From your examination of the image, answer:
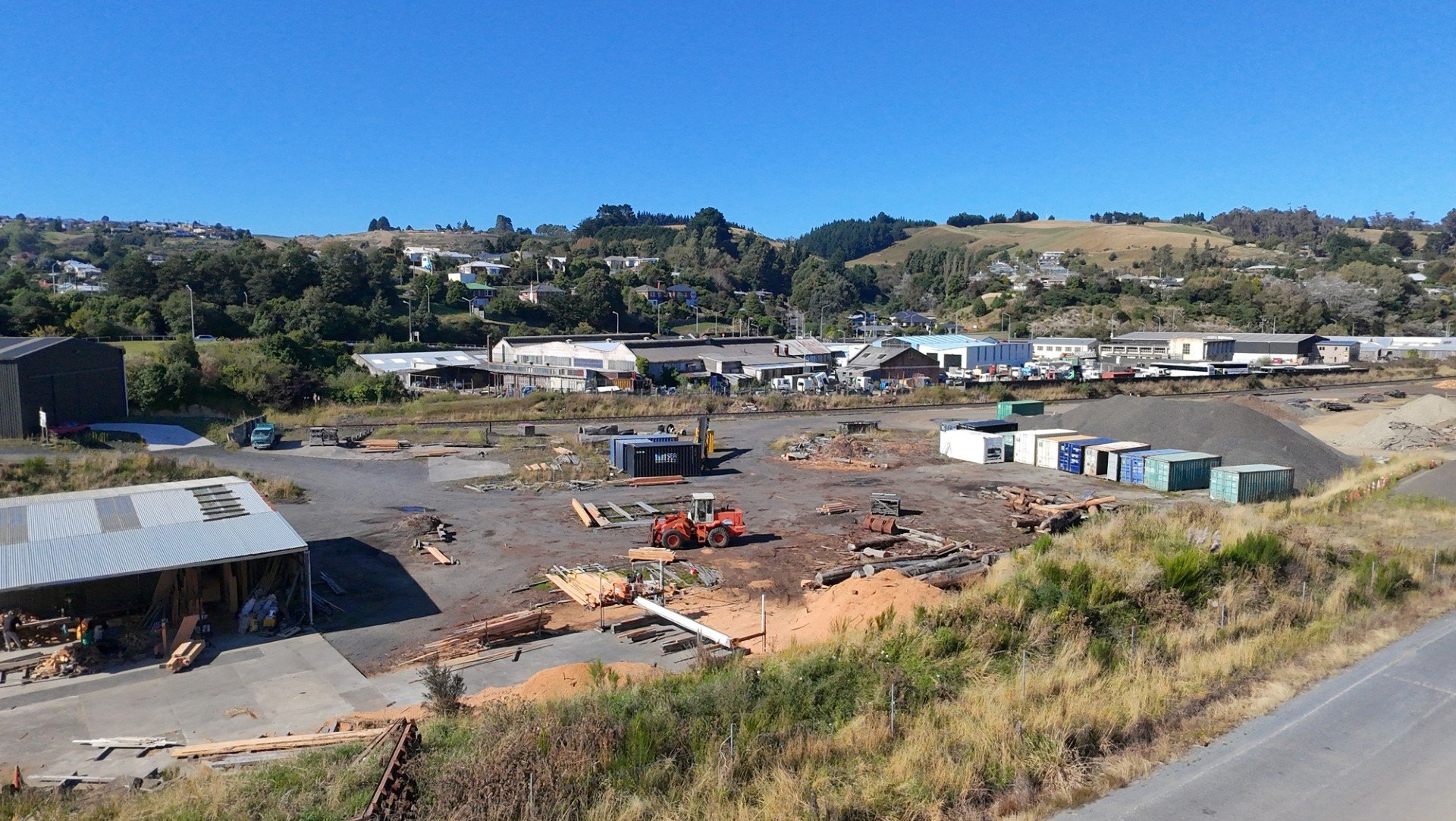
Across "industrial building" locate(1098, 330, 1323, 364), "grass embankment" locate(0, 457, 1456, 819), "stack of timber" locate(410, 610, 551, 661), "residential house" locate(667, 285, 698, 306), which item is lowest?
"stack of timber" locate(410, 610, 551, 661)

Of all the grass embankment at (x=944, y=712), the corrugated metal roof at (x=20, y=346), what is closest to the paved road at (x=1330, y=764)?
the grass embankment at (x=944, y=712)

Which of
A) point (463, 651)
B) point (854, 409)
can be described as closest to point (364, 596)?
point (463, 651)

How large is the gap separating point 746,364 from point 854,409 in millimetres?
12421

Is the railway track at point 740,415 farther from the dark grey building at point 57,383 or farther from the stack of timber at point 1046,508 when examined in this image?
the stack of timber at point 1046,508

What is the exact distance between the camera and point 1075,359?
80688 mm

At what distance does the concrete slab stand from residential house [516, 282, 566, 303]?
49.4 m

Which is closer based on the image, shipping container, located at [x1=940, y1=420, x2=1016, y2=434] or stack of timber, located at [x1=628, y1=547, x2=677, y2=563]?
stack of timber, located at [x1=628, y1=547, x2=677, y2=563]

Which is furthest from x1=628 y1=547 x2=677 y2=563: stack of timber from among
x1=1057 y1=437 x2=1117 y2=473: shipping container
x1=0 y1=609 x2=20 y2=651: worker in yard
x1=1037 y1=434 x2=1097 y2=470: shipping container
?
x1=1037 y1=434 x2=1097 y2=470: shipping container

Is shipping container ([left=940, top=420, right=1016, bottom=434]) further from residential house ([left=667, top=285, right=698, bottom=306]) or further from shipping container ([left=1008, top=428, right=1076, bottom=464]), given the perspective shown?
residential house ([left=667, top=285, right=698, bottom=306])

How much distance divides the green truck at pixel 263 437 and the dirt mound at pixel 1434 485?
152ft

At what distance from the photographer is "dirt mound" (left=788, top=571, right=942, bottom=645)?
56.1 ft

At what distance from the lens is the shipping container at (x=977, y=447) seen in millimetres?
40531

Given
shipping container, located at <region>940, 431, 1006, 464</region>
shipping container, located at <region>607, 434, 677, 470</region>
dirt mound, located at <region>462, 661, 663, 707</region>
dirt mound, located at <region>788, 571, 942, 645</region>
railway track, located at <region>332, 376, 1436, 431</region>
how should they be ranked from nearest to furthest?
dirt mound, located at <region>462, 661, 663, 707</region>
dirt mound, located at <region>788, 571, 942, 645</region>
shipping container, located at <region>607, 434, 677, 470</region>
shipping container, located at <region>940, 431, 1006, 464</region>
railway track, located at <region>332, 376, 1436, 431</region>

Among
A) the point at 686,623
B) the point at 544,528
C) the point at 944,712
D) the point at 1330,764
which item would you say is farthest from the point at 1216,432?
the point at 944,712
